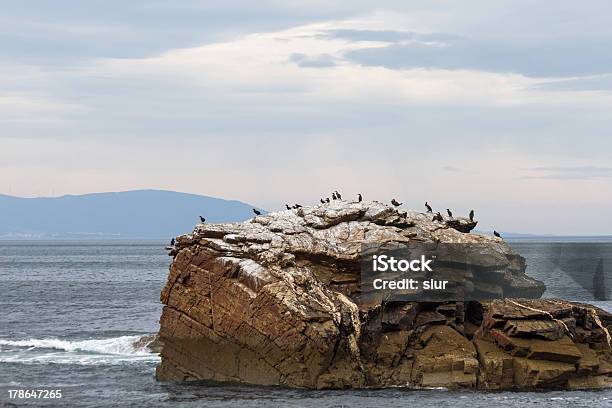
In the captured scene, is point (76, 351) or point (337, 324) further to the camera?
point (76, 351)

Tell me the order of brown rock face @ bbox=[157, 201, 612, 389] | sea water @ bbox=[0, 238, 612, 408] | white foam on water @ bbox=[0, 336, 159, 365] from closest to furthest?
sea water @ bbox=[0, 238, 612, 408]
brown rock face @ bbox=[157, 201, 612, 389]
white foam on water @ bbox=[0, 336, 159, 365]

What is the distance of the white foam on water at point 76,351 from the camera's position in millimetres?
61219

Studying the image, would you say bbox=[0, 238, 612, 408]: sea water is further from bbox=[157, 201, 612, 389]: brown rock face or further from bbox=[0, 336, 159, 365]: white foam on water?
bbox=[157, 201, 612, 389]: brown rock face

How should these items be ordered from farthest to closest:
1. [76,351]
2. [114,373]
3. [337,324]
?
[76,351] < [114,373] < [337,324]

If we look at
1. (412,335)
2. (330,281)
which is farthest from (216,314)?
(412,335)

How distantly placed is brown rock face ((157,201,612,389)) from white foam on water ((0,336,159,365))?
994cm

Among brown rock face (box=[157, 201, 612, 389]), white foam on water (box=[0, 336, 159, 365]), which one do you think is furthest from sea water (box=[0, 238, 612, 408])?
brown rock face (box=[157, 201, 612, 389])

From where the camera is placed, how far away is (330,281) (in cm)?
5272

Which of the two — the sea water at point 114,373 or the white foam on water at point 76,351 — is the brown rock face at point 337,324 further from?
the white foam on water at point 76,351

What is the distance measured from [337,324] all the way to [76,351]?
2301cm

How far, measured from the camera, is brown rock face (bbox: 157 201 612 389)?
48.7 m

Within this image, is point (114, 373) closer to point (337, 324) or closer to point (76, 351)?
point (76, 351)

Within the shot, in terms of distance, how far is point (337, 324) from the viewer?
160ft

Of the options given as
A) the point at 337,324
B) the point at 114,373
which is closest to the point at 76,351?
the point at 114,373
